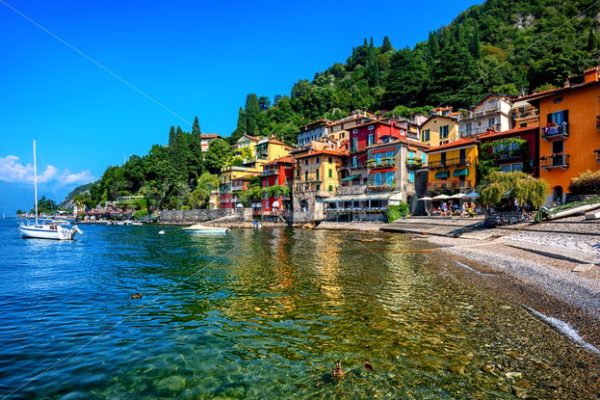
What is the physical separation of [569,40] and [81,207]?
154m

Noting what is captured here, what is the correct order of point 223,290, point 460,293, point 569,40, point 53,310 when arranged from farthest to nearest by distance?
point 569,40 < point 223,290 < point 460,293 < point 53,310

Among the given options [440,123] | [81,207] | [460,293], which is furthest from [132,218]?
[460,293]

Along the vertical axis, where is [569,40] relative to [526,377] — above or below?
above

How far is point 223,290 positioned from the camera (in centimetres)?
1335

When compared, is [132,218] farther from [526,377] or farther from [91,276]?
[526,377]

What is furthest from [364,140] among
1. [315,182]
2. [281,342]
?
[281,342]

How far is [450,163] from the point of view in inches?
1674

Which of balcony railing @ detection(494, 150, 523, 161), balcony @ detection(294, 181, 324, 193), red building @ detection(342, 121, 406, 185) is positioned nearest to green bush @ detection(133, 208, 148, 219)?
balcony @ detection(294, 181, 324, 193)

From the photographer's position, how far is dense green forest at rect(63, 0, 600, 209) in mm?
72312

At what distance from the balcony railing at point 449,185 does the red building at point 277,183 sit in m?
27.5

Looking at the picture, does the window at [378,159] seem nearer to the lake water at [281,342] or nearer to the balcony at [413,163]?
the balcony at [413,163]

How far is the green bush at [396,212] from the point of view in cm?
4406

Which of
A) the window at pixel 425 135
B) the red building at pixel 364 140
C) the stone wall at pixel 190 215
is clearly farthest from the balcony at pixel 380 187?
the stone wall at pixel 190 215

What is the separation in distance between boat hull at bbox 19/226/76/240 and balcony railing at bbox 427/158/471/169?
4727 centimetres
